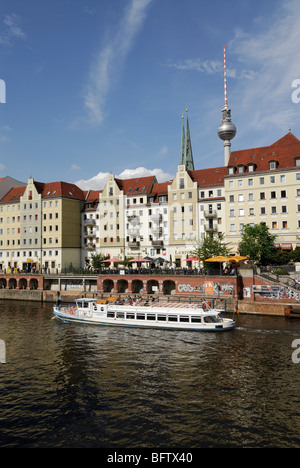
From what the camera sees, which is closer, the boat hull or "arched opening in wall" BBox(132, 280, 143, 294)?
the boat hull

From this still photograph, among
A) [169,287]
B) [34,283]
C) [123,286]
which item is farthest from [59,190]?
[169,287]

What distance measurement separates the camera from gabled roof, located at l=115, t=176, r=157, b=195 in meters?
95.3

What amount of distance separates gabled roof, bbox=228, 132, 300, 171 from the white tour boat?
4328cm

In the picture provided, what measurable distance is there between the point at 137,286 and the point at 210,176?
3484 centimetres

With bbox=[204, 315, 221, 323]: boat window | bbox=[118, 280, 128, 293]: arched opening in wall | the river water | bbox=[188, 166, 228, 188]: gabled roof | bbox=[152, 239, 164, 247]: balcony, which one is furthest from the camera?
bbox=[152, 239, 164, 247]: balcony

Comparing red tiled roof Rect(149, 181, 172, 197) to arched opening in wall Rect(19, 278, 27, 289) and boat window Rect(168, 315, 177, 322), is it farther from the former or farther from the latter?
boat window Rect(168, 315, 177, 322)

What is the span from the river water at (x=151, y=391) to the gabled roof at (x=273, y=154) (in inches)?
1786

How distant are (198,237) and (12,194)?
6218 centimetres

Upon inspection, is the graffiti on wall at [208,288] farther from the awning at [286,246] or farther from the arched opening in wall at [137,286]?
the awning at [286,246]

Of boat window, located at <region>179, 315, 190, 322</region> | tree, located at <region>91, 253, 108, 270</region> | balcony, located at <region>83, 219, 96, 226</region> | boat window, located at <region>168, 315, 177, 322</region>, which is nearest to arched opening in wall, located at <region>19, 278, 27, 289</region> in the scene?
tree, located at <region>91, 253, 108, 270</region>

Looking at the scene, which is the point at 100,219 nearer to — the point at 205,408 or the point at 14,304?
the point at 14,304
